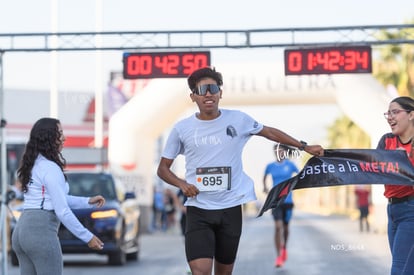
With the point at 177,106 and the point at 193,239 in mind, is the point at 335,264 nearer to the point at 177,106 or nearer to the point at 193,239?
the point at 193,239

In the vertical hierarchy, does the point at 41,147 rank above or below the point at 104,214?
above

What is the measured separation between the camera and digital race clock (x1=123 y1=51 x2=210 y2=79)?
18172 millimetres

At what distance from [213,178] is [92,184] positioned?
34.9ft

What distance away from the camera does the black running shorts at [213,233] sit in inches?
257

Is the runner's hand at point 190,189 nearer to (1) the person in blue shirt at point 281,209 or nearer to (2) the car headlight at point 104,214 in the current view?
(1) the person in blue shirt at point 281,209

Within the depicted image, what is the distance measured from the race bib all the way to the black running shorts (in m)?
→ 0.15

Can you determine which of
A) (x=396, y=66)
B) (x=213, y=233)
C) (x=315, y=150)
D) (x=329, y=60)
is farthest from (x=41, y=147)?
(x=396, y=66)

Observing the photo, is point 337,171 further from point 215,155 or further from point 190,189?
point 190,189

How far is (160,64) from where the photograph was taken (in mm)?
18172

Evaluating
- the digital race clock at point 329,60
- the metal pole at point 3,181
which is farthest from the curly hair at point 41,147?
the digital race clock at point 329,60

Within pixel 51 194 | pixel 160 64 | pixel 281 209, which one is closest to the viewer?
pixel 51 194

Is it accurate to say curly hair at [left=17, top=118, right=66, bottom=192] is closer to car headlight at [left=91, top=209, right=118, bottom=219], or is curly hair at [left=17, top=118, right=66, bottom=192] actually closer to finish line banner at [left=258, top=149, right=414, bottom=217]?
finish line banner at [left=258, top=149, right=414, bottom=217]

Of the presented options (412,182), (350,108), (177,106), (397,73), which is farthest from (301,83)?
(412,182)

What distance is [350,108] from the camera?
2773cm
